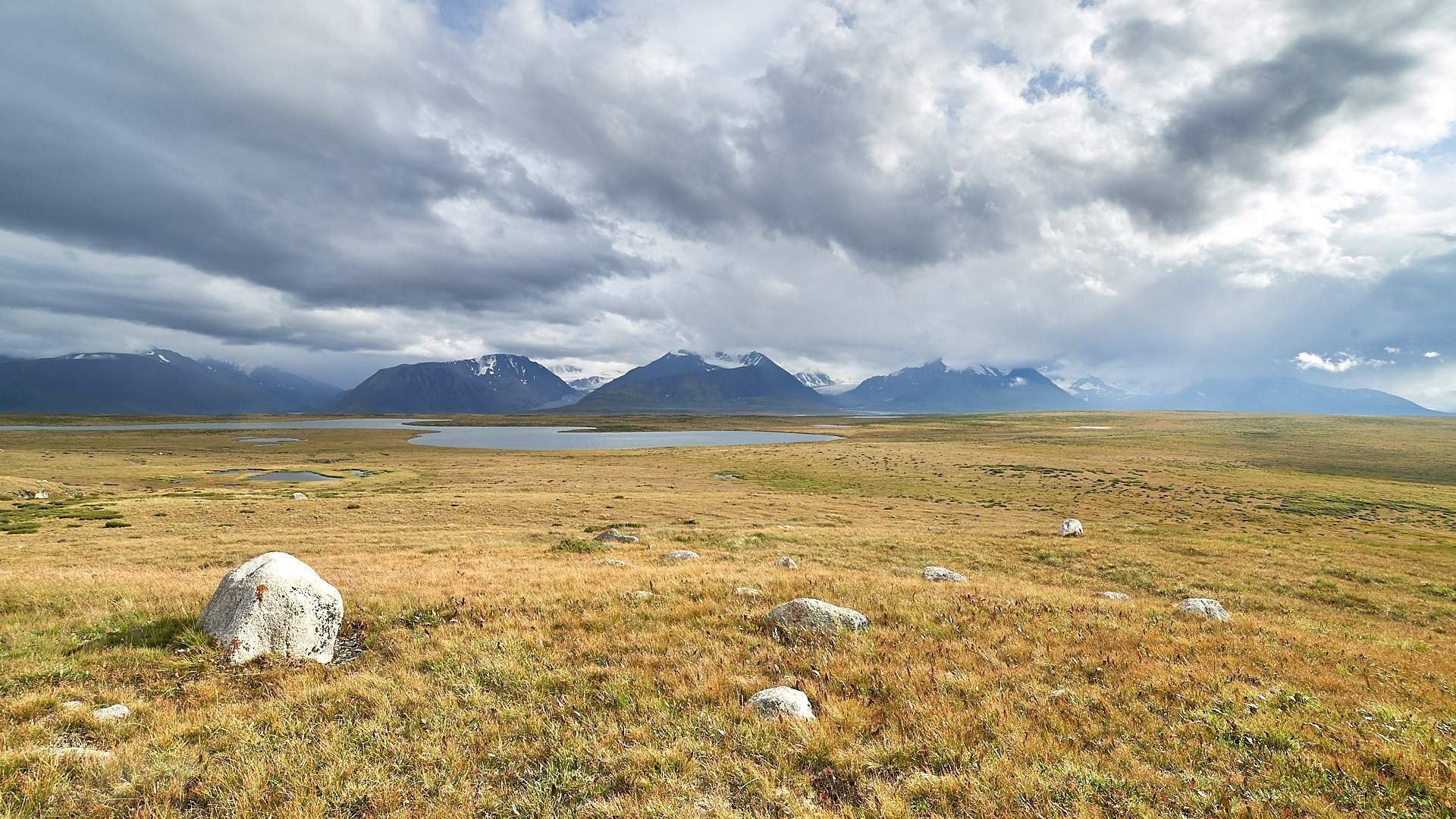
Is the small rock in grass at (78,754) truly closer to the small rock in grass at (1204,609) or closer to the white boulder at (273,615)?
the white boulder at (273,615)

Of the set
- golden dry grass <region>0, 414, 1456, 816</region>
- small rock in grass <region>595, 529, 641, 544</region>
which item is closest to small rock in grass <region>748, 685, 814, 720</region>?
golden dry grass <region>0, 414, 1456, 816</region>

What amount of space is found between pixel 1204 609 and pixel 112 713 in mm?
23536

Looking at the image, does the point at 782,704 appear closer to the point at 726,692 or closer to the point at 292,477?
the point at 726,692

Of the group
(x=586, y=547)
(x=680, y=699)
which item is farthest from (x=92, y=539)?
(x=680, y=699)

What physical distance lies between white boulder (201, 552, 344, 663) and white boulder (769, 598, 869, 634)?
355 inches

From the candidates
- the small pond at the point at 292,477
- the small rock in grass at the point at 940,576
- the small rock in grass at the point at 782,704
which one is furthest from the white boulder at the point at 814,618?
the small pond at the point at 292,477

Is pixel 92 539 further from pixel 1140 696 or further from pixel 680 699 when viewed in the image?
pixel 1140 696

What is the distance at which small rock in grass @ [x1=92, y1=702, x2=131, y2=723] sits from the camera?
26.0 ft

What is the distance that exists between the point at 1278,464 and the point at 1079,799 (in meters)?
135

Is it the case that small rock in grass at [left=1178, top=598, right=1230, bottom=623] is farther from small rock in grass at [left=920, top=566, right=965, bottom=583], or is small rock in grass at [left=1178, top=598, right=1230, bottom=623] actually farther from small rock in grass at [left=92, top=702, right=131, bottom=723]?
small rock in grass at [left=92, top=702, right=131, bottom=723]

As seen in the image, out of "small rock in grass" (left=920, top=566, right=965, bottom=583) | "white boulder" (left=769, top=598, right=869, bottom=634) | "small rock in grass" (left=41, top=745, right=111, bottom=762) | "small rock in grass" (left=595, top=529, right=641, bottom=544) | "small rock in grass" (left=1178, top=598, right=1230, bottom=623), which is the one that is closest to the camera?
"small rock in grass" (left=41, top=745, right=111, bottom=762)

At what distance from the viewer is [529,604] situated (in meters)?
Answer: 13.5

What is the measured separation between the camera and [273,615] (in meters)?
10.4

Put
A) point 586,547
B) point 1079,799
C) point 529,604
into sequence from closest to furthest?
point 1079,799 → point 529,604 → point 586,547
